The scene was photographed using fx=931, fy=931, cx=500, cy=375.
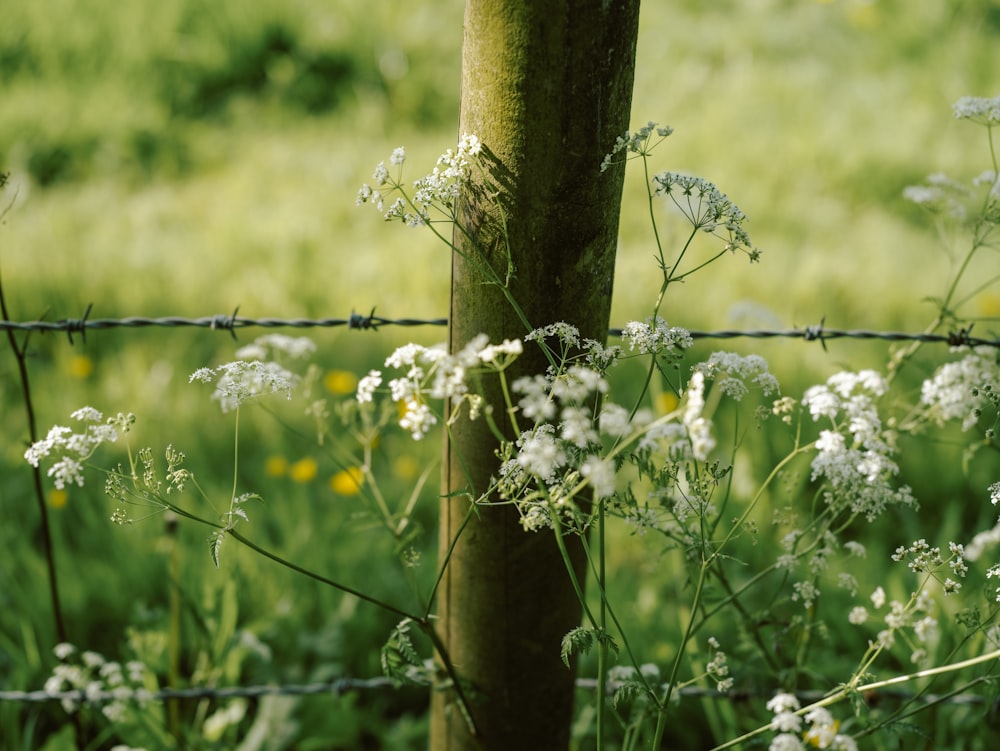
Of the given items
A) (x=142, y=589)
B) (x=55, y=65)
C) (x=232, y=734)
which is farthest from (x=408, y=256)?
(x=55, y=65)

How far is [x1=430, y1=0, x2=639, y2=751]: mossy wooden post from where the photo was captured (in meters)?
1.33

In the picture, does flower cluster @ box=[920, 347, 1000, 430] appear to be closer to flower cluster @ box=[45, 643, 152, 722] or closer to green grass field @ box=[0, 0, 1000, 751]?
green grass field @ box=[0, 0, 1000, 751]

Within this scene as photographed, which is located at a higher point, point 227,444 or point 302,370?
point 302,370

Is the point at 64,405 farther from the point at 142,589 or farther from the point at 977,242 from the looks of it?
the point at 977,242

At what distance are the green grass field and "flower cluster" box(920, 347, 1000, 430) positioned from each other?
793 mm

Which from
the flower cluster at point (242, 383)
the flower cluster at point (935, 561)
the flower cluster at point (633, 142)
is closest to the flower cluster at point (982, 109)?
the flower cluster at point (633, 142)

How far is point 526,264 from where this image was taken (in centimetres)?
143

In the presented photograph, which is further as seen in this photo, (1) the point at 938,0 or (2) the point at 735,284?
(1) the point at 938,0

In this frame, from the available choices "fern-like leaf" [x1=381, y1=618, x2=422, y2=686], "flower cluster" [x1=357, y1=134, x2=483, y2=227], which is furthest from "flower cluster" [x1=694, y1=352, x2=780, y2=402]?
"fern-like leaf" [x1=381, y1=618, x2=422, y2=686]

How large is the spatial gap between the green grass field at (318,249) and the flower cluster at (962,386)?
31.2 inches

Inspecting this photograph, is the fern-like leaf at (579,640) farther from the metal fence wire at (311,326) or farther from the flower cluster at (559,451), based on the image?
the metal fence wire at (311,326)

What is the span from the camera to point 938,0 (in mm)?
5945

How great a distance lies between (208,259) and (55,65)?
233cm

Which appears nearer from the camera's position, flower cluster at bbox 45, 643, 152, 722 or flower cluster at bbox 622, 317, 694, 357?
flower cluster at bbox 622, 317, 694, 357
